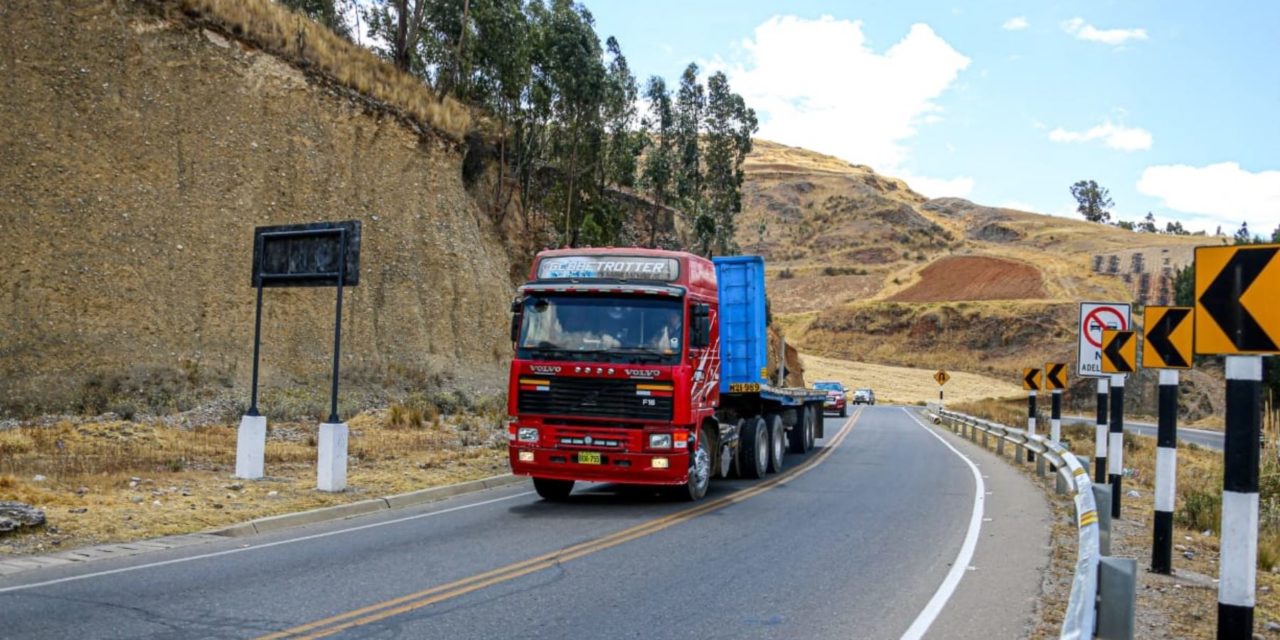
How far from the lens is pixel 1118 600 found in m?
6.20

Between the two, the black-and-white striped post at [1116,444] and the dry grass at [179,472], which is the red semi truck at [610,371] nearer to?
the dry grass at [179,472]

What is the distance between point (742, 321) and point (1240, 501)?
481 inches

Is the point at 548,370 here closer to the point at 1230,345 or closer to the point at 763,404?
the point at 763,404

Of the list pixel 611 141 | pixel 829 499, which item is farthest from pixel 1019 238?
pixel 829 499

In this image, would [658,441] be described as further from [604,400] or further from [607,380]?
[607,380]

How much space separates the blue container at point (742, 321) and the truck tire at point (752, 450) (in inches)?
32.4

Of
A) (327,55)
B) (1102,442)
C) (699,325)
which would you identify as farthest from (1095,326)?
(327,55)

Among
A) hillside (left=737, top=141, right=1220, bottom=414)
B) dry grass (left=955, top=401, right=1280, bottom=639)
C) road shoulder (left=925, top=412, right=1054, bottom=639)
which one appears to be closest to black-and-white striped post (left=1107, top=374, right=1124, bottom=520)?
dry grass (left=955, top=401, right=1280, bottom=639)

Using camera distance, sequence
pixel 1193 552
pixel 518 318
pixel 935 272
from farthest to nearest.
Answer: pixel 935 272 → pixel 518 318 → pixel 1193 552

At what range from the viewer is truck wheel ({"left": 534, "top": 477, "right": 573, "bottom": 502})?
14.9 meters

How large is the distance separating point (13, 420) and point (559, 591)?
17.7 metres

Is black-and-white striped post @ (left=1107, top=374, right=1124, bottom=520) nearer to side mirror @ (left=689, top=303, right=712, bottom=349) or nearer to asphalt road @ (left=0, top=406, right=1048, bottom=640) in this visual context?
asphalt road @ (left=0, top=406, right=1048, bottom=640)

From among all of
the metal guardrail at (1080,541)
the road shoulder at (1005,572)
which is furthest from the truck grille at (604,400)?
the metal guardrail at (1080,541)

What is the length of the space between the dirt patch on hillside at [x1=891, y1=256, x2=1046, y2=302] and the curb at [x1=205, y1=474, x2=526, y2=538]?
94573 mm
